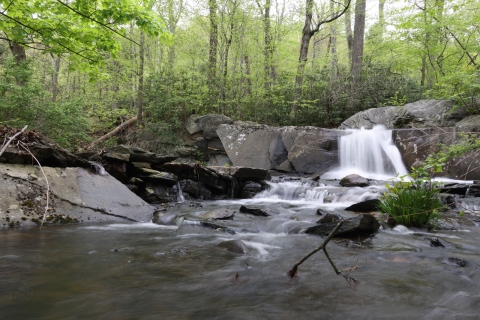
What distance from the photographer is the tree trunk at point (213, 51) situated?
13.7 meters

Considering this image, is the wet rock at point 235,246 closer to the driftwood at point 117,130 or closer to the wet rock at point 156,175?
the wet rock at point 156,175

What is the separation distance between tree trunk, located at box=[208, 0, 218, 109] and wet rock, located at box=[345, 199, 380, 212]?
9654mm

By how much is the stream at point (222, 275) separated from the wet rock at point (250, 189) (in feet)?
12.8

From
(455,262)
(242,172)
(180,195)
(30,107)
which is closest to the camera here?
(455,262)

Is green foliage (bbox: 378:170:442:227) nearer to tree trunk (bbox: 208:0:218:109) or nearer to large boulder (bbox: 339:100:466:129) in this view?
large boulder (bbox: 339:100:466:129)

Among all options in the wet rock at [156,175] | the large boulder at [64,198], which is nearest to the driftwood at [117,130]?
the wet rock at [156,175]

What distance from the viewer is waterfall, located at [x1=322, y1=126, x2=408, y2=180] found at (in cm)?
1078

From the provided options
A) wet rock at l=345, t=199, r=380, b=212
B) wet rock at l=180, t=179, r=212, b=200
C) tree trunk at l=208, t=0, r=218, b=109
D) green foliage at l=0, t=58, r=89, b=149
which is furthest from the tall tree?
green foliage at l=0, t=58, r=89, b=149

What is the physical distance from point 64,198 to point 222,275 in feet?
12.1

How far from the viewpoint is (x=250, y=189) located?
923 cm

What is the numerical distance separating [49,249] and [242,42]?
1204 centimetres

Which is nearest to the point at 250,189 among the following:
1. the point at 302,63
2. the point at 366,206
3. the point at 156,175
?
the point at 156,175

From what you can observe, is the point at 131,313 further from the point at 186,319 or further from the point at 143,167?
the point at 143,167

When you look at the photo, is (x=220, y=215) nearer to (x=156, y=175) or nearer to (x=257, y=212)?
(x=257, y=212)
